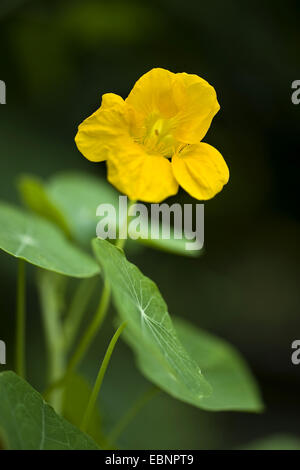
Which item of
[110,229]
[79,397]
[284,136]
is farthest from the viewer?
[284,136]

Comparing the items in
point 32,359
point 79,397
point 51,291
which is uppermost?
point 51,291

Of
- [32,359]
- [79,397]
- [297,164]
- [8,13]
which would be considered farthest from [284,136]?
[79,397]

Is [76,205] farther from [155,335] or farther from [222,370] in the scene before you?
[155,335]

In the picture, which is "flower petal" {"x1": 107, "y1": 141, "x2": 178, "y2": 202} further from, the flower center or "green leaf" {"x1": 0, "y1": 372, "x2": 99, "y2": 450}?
"green leaf" {"x1": 0, "y1": 372, "x2": 99, "y2": 450}

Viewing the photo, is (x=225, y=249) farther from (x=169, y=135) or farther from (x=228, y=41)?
(x=169, y=135)

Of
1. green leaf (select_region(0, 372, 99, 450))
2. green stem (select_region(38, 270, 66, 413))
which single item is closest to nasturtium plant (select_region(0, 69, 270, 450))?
green leaf (select_region(0, 372, 99, 450))

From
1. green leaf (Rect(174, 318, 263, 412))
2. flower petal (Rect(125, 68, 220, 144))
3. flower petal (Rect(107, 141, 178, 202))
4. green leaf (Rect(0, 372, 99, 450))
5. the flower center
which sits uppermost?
flower petal (Rect(125, 68, 220, 144))

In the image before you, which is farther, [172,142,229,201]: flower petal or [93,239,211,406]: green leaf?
[172,142,229,201]: flower petal

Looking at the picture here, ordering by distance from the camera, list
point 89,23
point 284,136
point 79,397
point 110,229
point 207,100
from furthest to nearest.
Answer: point 284,136 < point 89,23 < point 110,229 < point 79,397 < point 207,100
